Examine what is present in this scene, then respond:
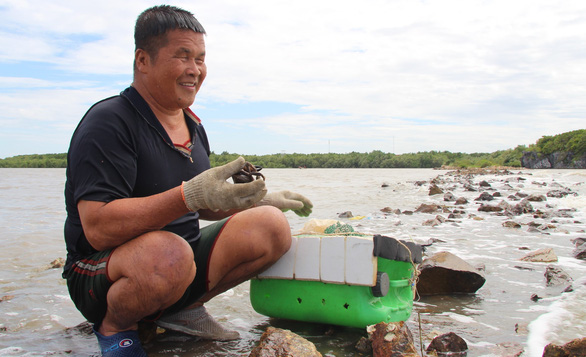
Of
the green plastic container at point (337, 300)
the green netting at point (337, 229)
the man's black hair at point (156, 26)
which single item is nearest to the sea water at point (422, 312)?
the green plastic container at point (337, 300)

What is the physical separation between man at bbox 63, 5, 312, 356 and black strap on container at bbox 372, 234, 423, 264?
483 mm

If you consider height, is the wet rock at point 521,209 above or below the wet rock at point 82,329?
above

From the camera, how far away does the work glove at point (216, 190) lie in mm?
1991

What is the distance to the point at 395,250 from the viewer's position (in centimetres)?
249

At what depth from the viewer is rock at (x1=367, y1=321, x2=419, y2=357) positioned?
2.06 m

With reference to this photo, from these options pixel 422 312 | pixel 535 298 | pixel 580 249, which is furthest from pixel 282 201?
pixel 580 249

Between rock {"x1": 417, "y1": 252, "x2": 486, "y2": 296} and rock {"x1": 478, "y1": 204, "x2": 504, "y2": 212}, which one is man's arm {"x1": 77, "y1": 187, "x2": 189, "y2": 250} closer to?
rock {"x1": 417, "y1": 252, "x2": 486, "y2": 296}

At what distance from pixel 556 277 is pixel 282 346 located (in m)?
2.65

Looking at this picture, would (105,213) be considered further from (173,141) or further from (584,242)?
(584,242)

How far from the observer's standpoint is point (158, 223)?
2062mm

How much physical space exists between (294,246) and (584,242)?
3909 millimetres

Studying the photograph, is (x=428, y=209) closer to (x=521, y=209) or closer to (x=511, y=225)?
(x=521, y=209)

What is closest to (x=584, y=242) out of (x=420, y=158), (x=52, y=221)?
(x=52, y=221)

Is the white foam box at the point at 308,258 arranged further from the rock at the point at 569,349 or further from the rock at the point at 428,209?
the rock at the point at 428,209
